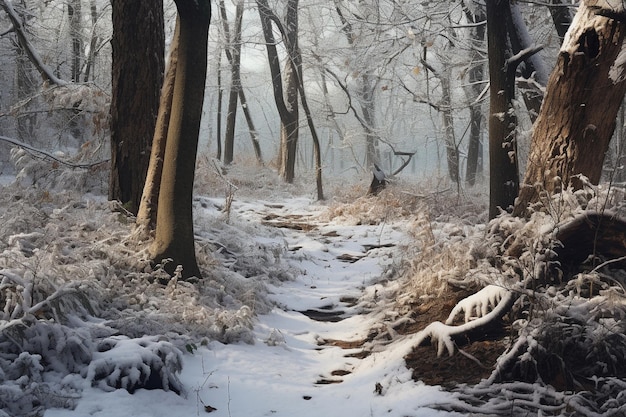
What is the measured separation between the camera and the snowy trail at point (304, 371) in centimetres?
336

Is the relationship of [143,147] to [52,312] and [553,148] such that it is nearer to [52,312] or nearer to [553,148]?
[52,312]

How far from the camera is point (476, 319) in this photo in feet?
13.9

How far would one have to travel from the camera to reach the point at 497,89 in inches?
249

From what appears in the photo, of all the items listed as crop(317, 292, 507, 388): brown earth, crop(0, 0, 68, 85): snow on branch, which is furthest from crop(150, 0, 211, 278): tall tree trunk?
crop(0, 0, 68, 85): snow on branch

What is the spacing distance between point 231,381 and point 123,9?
514cm

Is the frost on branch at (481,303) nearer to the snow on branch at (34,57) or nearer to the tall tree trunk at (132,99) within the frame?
the tall tree trunk at (132,99)

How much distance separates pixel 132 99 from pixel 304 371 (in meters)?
4.39

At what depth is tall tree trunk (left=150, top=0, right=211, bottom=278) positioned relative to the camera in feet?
17.7

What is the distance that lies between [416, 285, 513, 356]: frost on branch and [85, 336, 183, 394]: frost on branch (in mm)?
1991

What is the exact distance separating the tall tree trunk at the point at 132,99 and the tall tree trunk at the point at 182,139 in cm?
148

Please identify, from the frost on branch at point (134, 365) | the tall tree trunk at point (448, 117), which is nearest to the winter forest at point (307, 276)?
the frost on branch at point (134, 365)

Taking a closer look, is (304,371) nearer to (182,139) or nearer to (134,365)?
(134,365)

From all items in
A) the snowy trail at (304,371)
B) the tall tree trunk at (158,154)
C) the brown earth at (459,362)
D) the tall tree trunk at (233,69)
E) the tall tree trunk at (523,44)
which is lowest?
the snowy trail at (304,371)

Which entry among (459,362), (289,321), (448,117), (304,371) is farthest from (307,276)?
(448,117)
